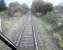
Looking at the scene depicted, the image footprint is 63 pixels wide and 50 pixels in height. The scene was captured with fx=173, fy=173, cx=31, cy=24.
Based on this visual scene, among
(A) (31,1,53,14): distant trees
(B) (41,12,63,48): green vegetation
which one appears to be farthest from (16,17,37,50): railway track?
(A) (31,1,53,14): distant trees

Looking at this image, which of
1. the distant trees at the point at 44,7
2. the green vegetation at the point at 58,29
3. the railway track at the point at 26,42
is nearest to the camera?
the railway track at the point at 26,42

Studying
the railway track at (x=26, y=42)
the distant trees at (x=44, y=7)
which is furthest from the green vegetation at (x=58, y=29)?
the distant trees at (x=44, y=7)

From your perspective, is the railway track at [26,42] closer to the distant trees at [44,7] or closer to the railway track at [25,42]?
the railway track at [25,42]

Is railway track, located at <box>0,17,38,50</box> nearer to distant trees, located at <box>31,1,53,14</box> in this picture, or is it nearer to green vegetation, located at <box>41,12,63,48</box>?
green vegetation, located at <box>41,12,63,48</box>

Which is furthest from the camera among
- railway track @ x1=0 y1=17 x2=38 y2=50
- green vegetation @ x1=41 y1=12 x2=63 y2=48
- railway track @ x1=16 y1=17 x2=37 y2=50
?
green vegetation @ x1=41 y1=12 x2=63 y2=48

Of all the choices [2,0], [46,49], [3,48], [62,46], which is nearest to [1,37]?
[3,48]

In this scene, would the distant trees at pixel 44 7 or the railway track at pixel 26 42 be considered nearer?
the railway track at pixel 26 42

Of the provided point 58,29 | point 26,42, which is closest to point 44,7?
point 58,29

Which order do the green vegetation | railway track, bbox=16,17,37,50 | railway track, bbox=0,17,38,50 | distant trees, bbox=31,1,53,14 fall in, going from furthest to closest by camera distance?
distant trees, bbox=31,1,53,14
the green vegetation
railway track, bbox=16,17,37,50
railway track, bbox=0,17,38,50

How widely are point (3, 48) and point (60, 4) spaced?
13.3 m

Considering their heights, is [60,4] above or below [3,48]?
above

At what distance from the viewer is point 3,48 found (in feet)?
37.0

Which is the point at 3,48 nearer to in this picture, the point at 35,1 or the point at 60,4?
the point at 60,4

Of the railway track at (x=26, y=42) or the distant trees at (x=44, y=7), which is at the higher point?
the distant trees at (x=44, y=7)
